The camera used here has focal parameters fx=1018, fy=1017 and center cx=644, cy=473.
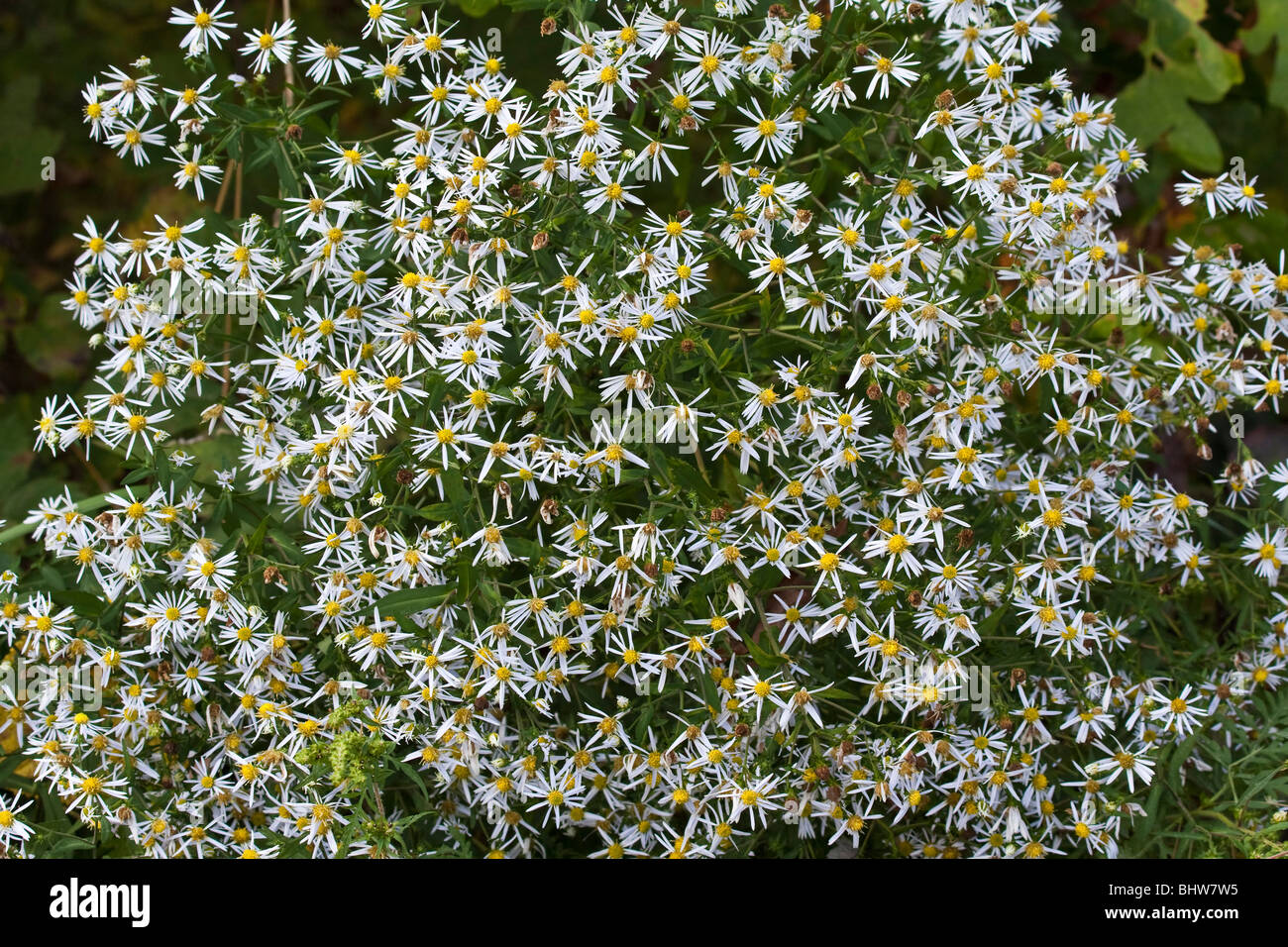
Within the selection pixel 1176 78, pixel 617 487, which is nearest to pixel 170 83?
pixel 617 487

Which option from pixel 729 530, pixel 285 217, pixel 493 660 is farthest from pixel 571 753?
pixel 285 217

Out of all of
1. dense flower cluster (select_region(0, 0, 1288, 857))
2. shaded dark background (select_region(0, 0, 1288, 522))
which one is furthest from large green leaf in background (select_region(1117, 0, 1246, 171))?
dense flower cluster (select_region(0, 0, 1288, 857))

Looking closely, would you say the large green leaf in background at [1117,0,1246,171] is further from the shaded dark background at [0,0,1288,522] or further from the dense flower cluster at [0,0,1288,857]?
the dense flower cluster at [0,0,1288,857]

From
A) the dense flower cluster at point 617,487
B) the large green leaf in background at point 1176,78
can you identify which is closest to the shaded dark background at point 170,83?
the large green leaf in background at point 1176,78

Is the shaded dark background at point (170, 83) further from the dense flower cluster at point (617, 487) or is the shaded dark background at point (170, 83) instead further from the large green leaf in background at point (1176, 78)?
the dense flower cluster at point (617, 487)

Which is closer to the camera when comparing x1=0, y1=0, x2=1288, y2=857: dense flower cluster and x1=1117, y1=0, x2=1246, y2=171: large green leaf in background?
x1=0, y1=0, x2=1288, y2=857: dense flower cluster

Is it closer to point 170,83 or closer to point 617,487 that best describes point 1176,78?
point 617,487

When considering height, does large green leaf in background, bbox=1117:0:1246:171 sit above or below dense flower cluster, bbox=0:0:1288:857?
above

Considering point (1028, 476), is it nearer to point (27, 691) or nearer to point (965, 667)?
point (965, 667)
